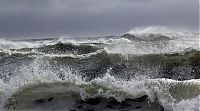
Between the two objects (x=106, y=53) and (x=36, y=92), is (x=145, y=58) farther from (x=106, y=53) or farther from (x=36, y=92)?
(x=36, y=92)

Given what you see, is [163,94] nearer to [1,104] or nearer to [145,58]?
[1,104]

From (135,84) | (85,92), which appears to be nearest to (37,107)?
(85,92)

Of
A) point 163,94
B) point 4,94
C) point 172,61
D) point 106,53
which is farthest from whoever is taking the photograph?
point 106,53

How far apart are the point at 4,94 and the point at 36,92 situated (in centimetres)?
52

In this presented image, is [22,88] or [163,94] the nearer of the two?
[163,94]

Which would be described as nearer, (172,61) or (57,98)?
(57,98)

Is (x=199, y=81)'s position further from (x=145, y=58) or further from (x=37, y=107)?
A: (x=145, y=58)

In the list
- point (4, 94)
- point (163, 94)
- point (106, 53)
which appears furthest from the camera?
point (106, 53)

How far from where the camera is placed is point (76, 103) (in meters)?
6.61

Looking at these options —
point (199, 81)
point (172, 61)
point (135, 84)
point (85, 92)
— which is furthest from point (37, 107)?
point (172, 61)

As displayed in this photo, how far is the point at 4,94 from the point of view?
683 centimetres

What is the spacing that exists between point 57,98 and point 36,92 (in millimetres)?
481

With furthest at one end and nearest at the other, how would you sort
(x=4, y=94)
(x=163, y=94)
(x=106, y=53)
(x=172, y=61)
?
(x=106, y=53) → (x=172, y=61) → (x=4, y=94) → (x=163, y=94)

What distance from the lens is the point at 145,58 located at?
10320 mm
